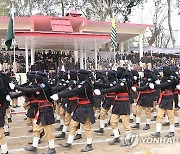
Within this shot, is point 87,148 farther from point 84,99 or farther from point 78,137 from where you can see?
point 78,137

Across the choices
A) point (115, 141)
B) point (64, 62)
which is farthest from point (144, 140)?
point (64, 62)

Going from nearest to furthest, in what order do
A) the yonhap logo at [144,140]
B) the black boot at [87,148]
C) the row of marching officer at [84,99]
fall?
the row of marching officer at [84,99], the black boot at [87,148], the yonhap logo at [144,140]

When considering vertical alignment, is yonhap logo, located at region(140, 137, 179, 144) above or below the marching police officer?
below

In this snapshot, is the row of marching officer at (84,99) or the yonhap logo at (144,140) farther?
the yonhap logo at (144,140)

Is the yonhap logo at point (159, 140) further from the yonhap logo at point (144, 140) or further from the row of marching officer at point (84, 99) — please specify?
the row of marching officer at point (84, 99)

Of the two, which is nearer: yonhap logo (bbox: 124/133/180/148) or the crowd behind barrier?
yonhap logo (bbox: 124/133/180/148)

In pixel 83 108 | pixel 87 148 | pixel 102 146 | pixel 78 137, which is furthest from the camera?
pixel 78 137

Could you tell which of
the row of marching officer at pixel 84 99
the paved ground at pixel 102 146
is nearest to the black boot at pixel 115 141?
the row of marching officer at pixel 84 99

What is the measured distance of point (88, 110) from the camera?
748 centimetres

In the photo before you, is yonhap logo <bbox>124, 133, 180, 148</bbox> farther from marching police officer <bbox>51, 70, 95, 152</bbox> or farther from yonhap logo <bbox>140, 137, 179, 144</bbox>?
marching police officer <bbox>51, 70, 95, 152</bbox>

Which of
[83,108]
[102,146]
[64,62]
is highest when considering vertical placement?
[64,62]

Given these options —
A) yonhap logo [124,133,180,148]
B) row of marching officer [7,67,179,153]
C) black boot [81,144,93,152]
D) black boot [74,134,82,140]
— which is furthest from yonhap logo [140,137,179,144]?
black boot [74,134,82,140]

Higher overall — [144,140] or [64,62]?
[64,62]

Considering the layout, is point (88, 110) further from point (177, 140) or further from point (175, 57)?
point (175, 57)
